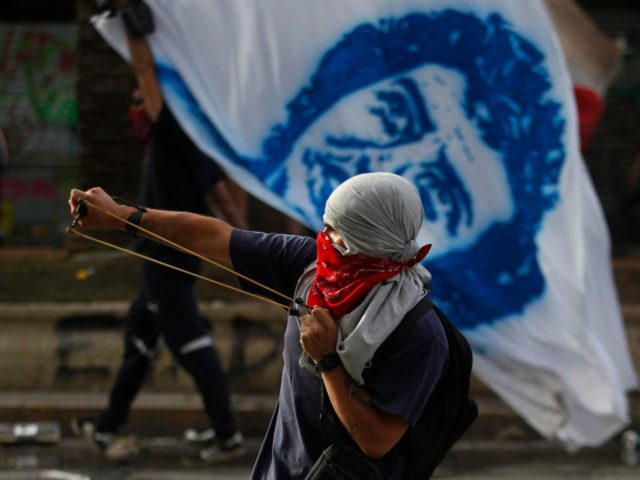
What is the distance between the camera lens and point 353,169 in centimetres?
528

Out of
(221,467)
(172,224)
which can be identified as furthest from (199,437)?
(172,224)

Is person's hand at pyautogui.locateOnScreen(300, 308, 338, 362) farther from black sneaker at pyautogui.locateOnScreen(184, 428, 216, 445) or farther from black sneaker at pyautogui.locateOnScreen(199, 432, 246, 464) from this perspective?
black sneaker at pyautogui.locateOnScreen(184, 428, 216, 445)

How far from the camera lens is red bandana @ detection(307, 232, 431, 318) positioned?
2.84 m

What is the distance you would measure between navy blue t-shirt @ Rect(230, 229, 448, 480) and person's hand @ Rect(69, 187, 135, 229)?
34cm

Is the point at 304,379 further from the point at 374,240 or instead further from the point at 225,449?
the point at 225,449

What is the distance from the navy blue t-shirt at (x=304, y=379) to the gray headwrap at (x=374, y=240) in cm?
6

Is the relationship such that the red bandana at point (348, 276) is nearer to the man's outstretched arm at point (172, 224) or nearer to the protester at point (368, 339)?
the protester at point (368, 339)

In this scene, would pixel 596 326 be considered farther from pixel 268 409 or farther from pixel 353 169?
pixel 268 409

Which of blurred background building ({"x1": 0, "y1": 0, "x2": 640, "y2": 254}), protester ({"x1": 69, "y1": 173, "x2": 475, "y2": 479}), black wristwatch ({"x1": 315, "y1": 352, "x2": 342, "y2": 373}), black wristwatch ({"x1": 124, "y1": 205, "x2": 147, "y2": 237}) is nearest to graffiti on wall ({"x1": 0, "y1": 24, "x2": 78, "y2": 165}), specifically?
blurred background building ({"x1": 0, "y1": 0, "x2": 640, "y2": 254})

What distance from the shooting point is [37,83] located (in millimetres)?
10430

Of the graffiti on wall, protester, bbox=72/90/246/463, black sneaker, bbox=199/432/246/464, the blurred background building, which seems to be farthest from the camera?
the graffiti on wall

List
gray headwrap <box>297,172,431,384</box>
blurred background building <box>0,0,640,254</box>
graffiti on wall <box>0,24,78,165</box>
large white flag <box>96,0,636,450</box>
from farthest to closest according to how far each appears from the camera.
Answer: graffiti on wall <box>0,24,78,165</box> → blurred background building <box>0,0,640,254</box> → large white flag <box>96,0,636,450</box> → gray headwrap <box>297,172,431,384</box>

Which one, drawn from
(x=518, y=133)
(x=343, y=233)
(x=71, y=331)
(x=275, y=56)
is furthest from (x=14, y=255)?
(x=343, y=233)

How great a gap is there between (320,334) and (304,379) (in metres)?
0.22
